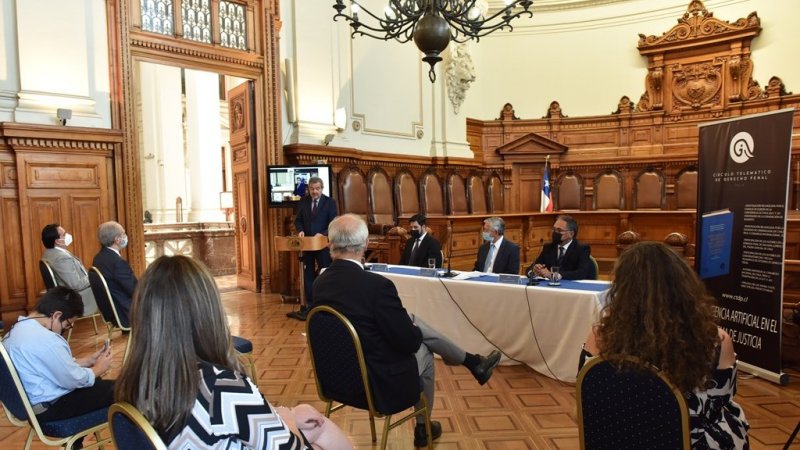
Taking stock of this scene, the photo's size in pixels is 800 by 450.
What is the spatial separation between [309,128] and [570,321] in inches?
196

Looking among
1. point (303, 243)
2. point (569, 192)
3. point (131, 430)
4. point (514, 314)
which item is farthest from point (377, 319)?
point (569, 192)

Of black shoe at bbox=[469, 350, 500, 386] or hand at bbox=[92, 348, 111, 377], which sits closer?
hand at bbox=[92, 348, 111, 377]

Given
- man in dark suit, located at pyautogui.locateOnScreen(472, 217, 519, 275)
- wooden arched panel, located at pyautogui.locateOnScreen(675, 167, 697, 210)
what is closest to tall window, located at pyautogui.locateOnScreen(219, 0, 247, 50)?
man in dark suit, located at pyautogui.locateOnScreen(472, 217, 519, 275)

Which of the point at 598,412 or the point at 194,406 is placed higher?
the point at 194,406

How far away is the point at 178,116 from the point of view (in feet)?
40.1

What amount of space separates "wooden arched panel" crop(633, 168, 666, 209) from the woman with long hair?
933cm

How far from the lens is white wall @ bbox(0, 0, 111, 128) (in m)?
5.14

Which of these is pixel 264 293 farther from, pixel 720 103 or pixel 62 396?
pixel 720 103

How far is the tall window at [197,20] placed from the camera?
20.9ft

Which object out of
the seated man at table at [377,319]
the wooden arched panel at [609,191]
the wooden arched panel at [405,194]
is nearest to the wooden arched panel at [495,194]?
the wooden arched panel at [609,191]

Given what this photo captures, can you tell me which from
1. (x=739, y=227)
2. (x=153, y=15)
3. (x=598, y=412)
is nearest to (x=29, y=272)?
(x=153, y=15)

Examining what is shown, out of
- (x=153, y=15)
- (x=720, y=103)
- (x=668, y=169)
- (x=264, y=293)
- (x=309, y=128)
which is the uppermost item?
(x=153, y=15)

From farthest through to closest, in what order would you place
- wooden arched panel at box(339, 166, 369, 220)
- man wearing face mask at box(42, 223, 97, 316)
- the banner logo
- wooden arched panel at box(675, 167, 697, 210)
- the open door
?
wooden arched panel at box(675, 167, 697, 210) → wooden arched panel at box(339, 166, 369, 220) → the open door → man wearing face mask at box(42, 223, 97, 316) → the banner logo

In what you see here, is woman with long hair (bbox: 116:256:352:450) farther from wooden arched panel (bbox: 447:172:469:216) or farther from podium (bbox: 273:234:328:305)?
wooden arched panel (bbox: 447:172:469:216)
